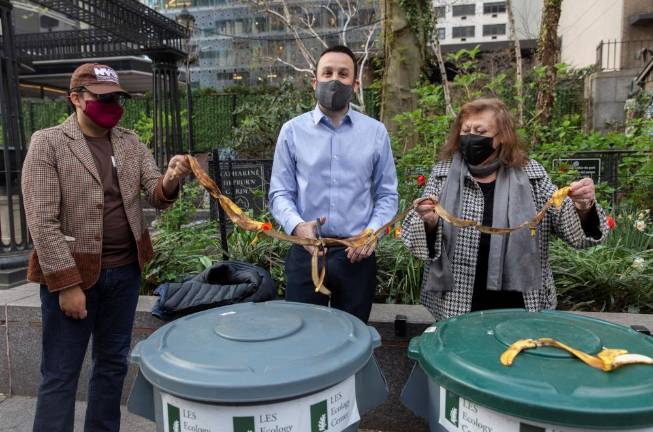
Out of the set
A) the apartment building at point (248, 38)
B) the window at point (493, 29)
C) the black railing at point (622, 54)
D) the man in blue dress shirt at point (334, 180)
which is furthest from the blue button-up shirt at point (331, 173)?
the window at point (493, 29)

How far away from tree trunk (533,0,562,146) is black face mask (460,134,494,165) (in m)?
3.96

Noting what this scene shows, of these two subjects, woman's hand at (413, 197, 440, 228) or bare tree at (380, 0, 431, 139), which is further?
bare tree at (380, 0, 431, 139)

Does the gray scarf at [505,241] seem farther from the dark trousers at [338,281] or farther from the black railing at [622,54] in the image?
the black railing at [622,54]

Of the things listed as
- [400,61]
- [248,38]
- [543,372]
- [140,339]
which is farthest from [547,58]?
[248,38]

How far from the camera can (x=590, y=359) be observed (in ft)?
4.90

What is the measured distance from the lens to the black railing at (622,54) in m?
15.4

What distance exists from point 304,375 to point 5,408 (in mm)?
3136

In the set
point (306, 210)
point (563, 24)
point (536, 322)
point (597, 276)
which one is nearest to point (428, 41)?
point (597, 276)

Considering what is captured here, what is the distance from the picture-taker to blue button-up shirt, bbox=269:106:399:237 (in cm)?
252

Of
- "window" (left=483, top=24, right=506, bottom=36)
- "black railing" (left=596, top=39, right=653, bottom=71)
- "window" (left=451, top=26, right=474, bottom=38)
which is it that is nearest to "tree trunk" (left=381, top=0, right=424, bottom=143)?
"black railing" (left=596, top=39, right=653, bottom=71)

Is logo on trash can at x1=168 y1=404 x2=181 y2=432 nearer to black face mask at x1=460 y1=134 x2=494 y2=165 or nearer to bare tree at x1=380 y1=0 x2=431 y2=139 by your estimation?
black face mask at x1=460 y1=134 x2=494 y2=165

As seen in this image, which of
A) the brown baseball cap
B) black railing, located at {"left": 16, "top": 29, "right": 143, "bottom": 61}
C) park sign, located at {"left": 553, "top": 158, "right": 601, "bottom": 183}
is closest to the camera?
the brown baseball cap

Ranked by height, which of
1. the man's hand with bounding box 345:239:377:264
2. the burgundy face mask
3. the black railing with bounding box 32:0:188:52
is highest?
the black railing with bounding box 32:0:188:52

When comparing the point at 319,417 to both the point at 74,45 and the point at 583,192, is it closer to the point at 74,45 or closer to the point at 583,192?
the point at 583,192
